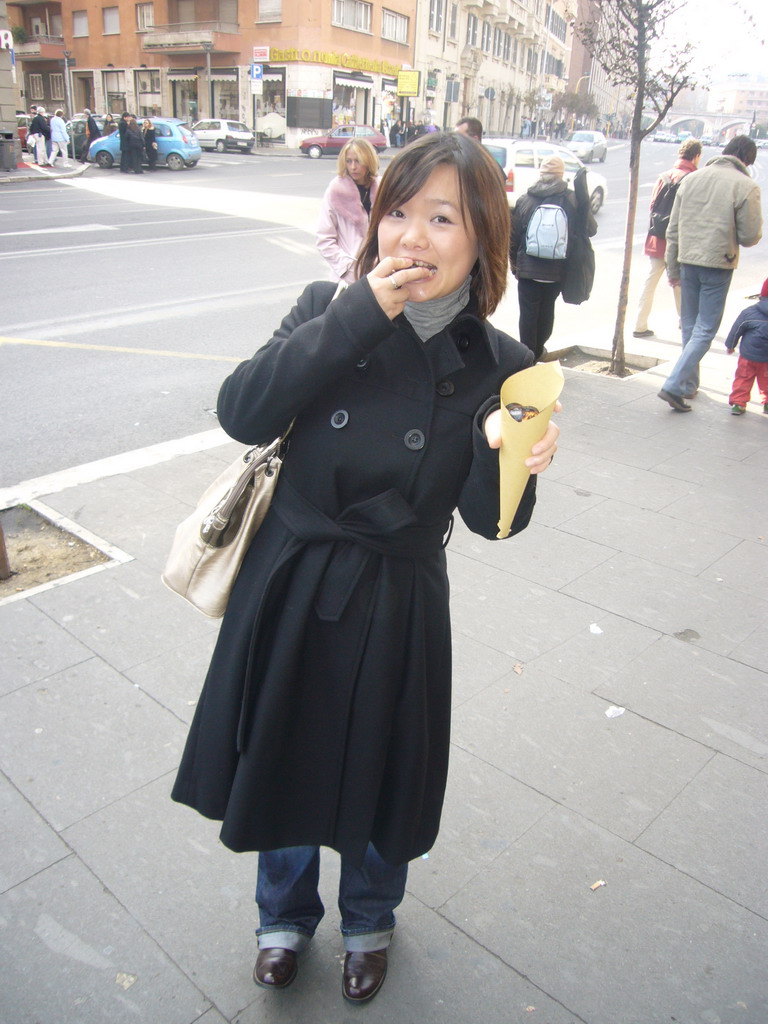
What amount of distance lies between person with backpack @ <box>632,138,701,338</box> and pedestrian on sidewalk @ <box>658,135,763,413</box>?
5.08 feet

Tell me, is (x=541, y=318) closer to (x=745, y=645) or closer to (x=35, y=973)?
(x=745, y=645)

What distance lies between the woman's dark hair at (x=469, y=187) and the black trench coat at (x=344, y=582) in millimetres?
A: 129

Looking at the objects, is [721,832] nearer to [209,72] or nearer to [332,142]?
[332,142]

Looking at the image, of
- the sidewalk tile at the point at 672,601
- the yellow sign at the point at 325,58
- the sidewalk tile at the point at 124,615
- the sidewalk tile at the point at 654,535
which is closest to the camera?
the sidewalk tile at the point at 124,615

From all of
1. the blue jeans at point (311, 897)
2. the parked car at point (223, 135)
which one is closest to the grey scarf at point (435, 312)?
the blue jeans at point (311, 897)

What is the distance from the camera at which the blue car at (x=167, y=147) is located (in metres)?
28.5

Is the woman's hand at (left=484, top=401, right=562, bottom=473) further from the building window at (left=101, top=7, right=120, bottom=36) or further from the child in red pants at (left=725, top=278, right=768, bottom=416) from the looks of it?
the building window at (left=101, top=7, right=120, bottom=36)

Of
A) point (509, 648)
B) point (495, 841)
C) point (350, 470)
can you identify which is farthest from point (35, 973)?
point (509, 648)

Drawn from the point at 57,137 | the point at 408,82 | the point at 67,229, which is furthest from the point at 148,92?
the point at 67,229

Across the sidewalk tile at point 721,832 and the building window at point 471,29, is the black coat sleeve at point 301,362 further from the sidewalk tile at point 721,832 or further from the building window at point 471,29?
the building window at point 471,29

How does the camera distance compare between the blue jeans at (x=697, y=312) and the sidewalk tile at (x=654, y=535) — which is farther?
the blue jeans at (x=697, y=312)

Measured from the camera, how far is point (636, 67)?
24.4ft

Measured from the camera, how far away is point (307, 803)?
72.9 inches

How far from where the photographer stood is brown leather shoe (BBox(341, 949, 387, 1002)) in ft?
6.59
